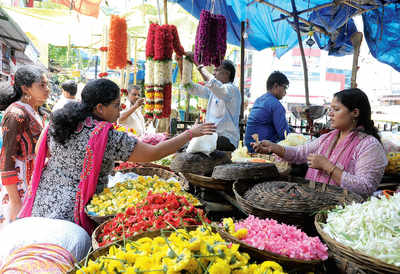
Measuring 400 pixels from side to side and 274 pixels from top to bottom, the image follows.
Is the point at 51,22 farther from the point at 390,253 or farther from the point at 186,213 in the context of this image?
the point at 390,253

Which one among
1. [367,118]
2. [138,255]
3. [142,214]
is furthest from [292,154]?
[138,255]

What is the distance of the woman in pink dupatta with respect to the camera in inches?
75.9

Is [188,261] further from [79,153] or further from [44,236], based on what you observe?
[79,153]

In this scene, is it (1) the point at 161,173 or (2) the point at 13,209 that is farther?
(1) the point at 161,173

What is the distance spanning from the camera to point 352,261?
1.05 metres

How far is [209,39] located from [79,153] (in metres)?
2.51

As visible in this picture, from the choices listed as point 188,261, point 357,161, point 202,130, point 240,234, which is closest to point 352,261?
point 240,234

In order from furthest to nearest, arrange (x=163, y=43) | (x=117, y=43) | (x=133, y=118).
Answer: (x=133, y=118)
(x=117, y=43)
(x=163, y=43)

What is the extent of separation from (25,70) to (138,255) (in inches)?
97.9

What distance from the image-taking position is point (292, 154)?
2.61 metres

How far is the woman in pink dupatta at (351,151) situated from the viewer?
1927 mm

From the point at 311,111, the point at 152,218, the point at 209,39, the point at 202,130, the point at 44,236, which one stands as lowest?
the point at 44,236

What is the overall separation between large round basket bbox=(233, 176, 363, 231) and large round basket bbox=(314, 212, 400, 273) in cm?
26

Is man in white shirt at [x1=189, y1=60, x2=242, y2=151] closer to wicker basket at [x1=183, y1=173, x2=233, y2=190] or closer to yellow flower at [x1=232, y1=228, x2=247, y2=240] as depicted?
wicker basket at [x1=183, y1=173, x2=233, y2=190]
